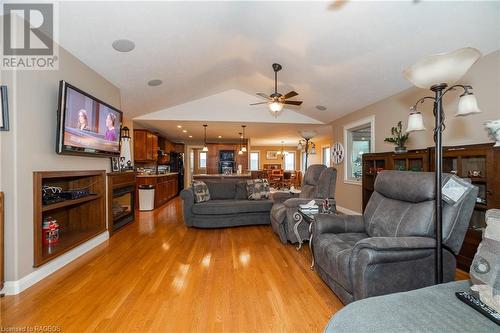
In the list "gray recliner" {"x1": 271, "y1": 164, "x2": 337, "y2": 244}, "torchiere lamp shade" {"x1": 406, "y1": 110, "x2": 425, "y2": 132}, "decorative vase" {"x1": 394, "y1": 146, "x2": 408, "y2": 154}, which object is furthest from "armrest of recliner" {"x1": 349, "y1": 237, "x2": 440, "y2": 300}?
"decorative vase" {"x1": 394, "y1": 146, "x2": 408, "y2": 154}

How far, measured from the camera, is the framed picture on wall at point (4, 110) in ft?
6.37

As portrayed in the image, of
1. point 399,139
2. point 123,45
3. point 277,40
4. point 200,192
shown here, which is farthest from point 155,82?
point 399,139

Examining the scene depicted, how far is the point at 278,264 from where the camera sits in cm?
262

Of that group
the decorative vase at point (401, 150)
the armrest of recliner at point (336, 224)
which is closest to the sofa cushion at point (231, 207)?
the armrest of recliner at point (336, 224)

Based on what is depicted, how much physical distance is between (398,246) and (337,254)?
0.44 m

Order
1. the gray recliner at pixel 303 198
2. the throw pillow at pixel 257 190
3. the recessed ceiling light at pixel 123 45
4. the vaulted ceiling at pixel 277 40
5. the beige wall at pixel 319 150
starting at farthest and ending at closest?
the beige wall at pixel 319 150 < the throw pillow at pixel 257 190 < the gray recliner at pixel 303 198 < the recessed ceiling light at pixel 123 45 < the vaulted ceiling at pixel 277 40

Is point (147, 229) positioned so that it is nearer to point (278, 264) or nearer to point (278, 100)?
point (278, 264)

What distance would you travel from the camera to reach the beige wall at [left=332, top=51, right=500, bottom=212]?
2422 mm

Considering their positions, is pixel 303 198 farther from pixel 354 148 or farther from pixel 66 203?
pixel 66 203

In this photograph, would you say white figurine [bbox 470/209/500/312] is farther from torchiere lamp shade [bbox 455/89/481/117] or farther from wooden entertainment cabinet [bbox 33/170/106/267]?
wooden entertainment cabinet [bbox 33/170/106/267]

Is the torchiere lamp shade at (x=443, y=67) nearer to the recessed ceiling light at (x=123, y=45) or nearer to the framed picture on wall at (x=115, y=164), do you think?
the recessed ceiling light at (x=123, y=45)

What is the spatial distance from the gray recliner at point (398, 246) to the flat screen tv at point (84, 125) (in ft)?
9.62

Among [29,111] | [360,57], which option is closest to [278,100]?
[360,57]

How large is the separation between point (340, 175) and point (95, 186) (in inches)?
204
